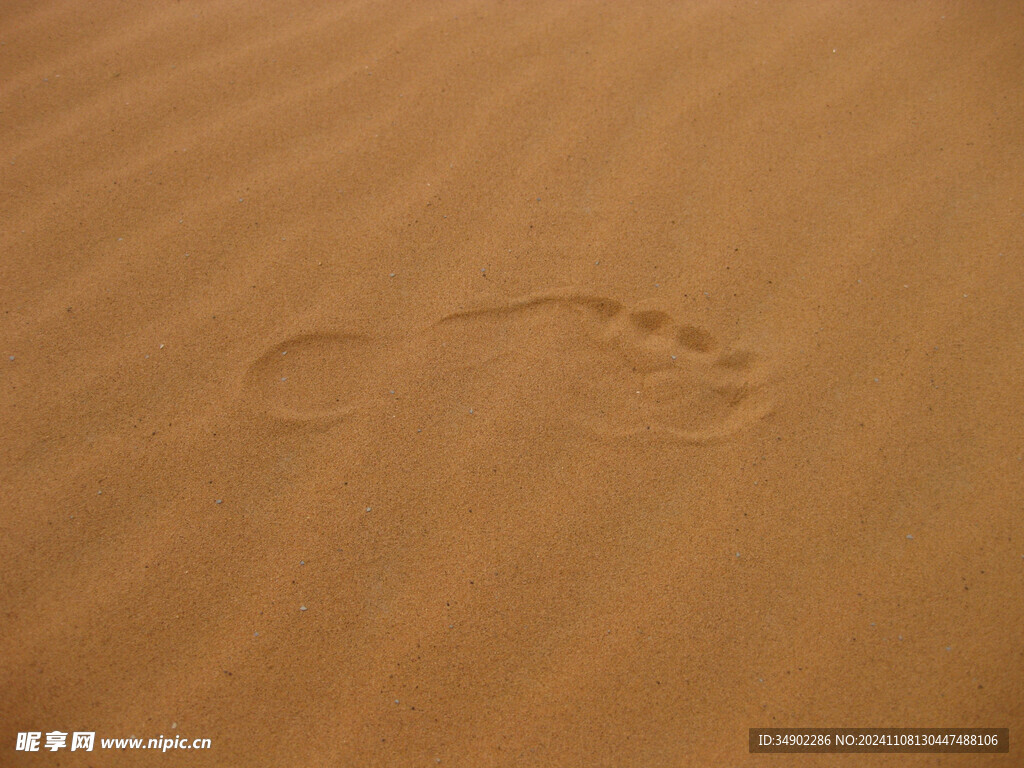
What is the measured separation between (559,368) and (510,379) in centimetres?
11

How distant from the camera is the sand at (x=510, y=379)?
1365 mm

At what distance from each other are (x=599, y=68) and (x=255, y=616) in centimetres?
180

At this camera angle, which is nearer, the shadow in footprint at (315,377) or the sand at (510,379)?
the sand at (510,379)

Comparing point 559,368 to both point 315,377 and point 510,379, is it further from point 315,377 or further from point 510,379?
point 315,377

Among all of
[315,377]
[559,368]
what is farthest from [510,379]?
[315,377]

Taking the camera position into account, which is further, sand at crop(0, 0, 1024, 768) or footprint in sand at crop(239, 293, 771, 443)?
footprint in sand at crop(239, 293, 771, 443)

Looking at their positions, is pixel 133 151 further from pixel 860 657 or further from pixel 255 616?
pixel 860 657

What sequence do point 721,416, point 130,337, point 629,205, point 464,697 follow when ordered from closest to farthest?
1. point 464,697
2. point 721,416
3. point 130,337
4. point 629,205

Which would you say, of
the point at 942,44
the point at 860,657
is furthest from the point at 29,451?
the point at 942,44

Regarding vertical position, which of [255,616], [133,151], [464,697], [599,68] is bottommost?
[464,697]

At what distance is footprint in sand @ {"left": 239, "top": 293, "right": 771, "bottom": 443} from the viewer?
1.65 meters

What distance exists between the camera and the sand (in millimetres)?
1365

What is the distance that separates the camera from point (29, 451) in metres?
1.61

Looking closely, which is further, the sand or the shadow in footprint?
the shadow in footprint
